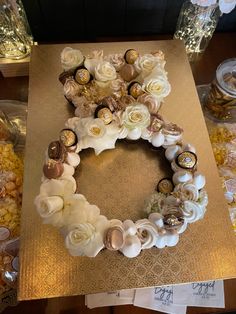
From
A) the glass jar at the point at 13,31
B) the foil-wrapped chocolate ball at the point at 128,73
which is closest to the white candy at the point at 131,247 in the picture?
the foil-wrapped chocolate ball at the point at 128,73

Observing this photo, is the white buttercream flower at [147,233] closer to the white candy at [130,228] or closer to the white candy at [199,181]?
the white candy at [130,228]

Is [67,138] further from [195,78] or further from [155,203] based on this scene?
[195,78]

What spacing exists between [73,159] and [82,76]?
0.23 m

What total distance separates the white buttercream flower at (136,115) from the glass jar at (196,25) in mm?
524

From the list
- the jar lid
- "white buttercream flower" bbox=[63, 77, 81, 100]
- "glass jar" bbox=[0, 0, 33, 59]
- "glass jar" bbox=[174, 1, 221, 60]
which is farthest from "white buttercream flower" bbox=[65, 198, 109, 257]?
"glass jar" bbox=[174, 1, 221, 60]

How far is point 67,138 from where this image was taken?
737 mm

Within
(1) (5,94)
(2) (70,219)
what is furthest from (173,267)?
(1) (5,94)

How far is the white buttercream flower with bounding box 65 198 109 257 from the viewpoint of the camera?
1.98ft

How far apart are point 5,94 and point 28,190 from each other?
0.51 metres

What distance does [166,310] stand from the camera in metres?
0.85

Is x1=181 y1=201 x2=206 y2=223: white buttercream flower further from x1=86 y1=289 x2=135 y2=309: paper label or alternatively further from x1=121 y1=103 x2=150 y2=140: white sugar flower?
x1=86 y1=289 x2=135 y2=309: paper label

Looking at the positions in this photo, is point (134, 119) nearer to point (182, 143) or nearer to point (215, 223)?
point (182, 143)

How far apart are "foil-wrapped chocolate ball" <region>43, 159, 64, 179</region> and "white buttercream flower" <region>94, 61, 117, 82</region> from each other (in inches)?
10.1

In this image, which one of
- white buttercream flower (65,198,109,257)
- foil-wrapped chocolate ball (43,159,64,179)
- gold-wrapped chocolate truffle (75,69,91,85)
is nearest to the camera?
white buttercream flower (65,198,109,257)
